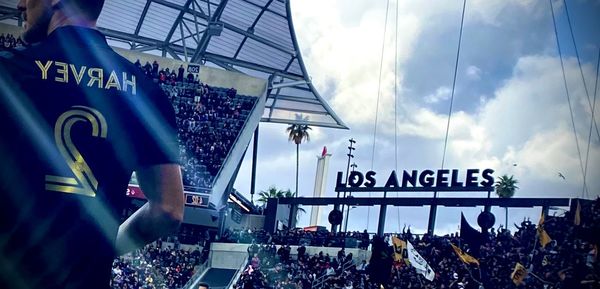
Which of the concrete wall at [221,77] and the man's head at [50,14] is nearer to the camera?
the man's head at [50,14]

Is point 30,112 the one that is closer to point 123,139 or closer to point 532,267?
point 123,139

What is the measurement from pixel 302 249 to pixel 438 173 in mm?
9312

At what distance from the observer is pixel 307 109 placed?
49438 millimetres

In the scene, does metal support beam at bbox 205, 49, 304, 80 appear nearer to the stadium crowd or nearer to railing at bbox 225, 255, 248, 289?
the stadium crowd

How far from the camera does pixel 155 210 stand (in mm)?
Result: 2475

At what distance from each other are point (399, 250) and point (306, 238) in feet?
28.6

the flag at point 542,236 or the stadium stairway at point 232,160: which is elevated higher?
the stadium stairway at point 232,160

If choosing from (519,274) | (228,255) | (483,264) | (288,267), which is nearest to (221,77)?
(228,255)

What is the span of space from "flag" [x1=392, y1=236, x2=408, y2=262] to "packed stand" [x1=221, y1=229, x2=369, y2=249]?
6.50 meters

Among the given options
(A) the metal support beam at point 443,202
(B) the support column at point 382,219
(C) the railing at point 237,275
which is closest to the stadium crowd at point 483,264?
(C) the railing at point 237,275

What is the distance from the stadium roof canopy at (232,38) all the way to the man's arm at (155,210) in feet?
128

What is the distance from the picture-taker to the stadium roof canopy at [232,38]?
42.4 m

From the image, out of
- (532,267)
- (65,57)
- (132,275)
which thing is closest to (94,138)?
(65,57)

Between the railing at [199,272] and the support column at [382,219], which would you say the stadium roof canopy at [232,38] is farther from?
the railing at [199,272]
